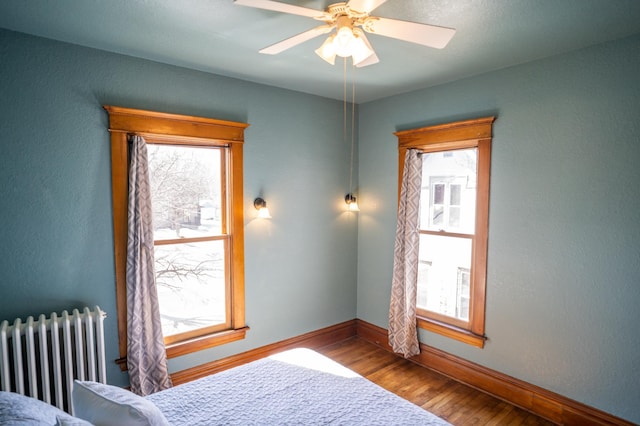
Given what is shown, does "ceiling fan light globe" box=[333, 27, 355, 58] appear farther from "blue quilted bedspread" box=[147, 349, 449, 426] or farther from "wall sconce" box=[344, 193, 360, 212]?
"wall sconce" box=[344, 193, 360, 212]

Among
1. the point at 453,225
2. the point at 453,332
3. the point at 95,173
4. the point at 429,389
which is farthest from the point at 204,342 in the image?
the point at 453,225

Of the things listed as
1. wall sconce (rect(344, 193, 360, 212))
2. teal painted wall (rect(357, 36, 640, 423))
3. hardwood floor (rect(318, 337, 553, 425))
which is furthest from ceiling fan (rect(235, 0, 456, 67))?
hardwood floor (rect(318, 337, 553, 425))

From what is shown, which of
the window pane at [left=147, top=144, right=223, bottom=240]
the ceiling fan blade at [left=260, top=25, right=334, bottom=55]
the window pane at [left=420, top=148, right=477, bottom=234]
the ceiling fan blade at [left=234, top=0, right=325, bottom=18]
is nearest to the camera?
the ceiling fan blade at [left=234, top=0, right=325, bottom=18]

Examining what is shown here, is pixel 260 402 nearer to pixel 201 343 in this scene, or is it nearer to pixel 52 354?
pixel 201 343

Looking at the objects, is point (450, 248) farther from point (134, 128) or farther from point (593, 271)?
point (134, 128)

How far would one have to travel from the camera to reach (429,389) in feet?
10.2

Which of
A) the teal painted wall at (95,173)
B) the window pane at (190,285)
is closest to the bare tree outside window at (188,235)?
the window pane at (190,285)

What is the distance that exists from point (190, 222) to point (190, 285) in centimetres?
56

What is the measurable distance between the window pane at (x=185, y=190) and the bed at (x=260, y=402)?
1349 millimetres

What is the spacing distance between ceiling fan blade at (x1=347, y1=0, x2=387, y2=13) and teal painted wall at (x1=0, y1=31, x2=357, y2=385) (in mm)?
1923

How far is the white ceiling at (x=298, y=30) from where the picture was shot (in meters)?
1.92

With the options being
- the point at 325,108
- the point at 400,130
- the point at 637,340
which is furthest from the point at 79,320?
the point at 637,340

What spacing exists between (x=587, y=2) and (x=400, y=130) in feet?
6.37

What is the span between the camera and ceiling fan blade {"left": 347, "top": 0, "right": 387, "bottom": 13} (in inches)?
56.2
